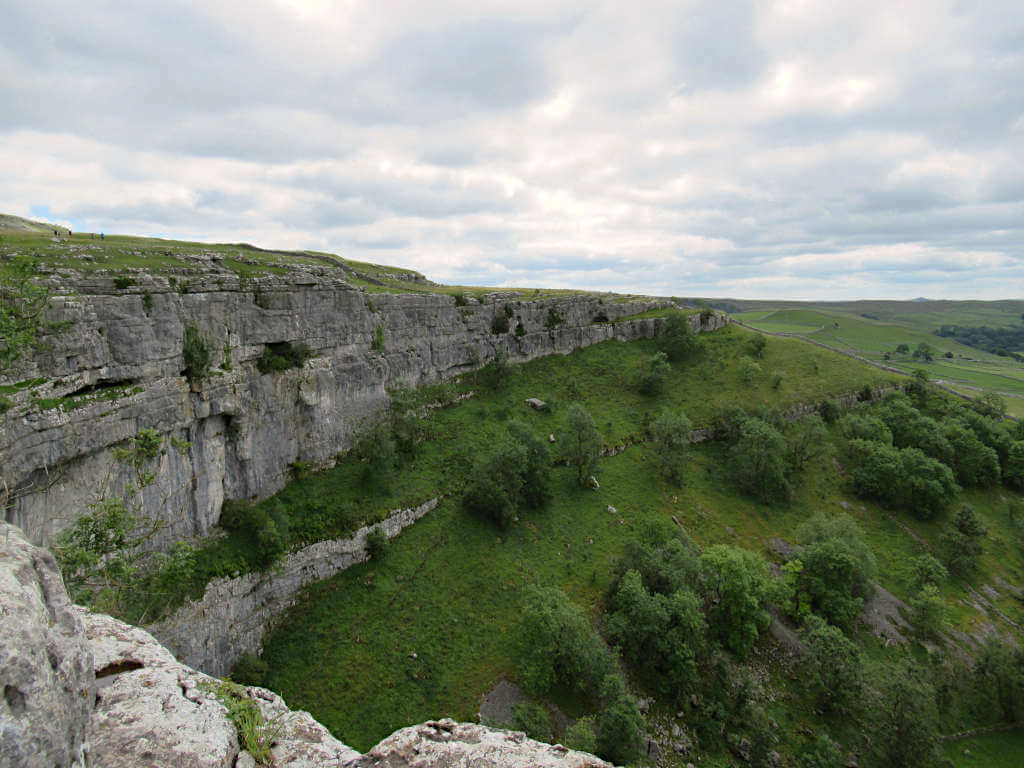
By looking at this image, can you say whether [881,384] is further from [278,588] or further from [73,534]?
[73,534]

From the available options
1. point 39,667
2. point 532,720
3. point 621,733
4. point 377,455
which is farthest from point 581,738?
point 39,667

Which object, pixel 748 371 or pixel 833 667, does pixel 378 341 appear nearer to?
pixel 833 667

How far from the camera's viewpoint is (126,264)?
24.2 m

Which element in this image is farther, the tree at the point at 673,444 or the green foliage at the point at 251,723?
the tree at the point at 673,444

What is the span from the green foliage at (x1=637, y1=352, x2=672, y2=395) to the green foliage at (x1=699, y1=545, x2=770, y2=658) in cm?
2612

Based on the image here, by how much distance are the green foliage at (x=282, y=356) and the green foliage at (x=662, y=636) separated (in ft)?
90.1

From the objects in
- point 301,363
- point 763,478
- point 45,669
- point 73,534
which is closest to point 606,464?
point 763,478

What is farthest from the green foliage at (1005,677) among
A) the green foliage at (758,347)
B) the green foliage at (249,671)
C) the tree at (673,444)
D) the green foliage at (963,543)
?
the green foliage at (249,671)

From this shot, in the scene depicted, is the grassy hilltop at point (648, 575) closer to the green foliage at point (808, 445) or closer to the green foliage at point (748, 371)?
the green foliage at point (808, 445)

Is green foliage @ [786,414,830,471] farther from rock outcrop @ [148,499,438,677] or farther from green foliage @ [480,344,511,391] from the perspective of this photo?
rock outcrop @ [148,499,438,677]

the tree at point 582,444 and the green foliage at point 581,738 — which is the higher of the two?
the tree at point 582,444

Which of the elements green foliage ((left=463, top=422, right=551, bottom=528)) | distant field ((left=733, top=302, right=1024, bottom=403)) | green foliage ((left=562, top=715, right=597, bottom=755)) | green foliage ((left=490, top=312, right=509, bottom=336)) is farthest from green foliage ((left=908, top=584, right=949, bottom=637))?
distant field ((left=733, top=302, right=1024, bottom=403))

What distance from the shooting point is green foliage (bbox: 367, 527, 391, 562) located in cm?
3038

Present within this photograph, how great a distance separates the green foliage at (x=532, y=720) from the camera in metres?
21.8
